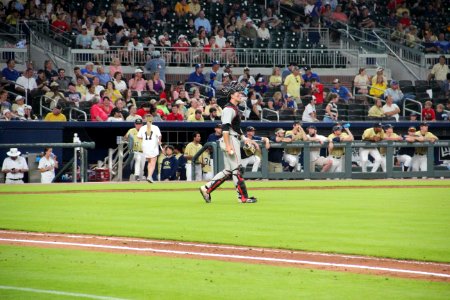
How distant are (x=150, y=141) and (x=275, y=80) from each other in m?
7.53

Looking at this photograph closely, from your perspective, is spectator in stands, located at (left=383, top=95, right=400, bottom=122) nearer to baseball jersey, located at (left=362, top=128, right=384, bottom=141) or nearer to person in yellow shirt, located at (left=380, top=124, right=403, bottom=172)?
person in yellow shirt, located at (left=380, top=124, right=403, bottom=172)

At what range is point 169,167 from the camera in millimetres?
27672

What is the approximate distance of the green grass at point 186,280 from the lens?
346 inches

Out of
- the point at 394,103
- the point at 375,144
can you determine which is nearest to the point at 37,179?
the point at 375,144

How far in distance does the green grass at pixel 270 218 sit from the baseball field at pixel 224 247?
0.05 feet

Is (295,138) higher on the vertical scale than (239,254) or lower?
higher

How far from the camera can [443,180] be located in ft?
89.0

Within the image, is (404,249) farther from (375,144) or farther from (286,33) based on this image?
(286,33)

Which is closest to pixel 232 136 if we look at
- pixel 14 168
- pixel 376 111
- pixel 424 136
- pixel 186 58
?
pixel 14 168

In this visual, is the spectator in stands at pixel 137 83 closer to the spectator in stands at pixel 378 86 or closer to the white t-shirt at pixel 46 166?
the white t-shirt at pixel 46 166

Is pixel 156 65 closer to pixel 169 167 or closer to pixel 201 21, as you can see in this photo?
pixel 201 21

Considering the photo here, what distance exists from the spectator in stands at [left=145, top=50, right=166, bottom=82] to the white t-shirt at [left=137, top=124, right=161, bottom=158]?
588 centimetres

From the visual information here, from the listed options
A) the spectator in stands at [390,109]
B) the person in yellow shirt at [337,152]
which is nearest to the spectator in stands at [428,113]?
the spectator in stands at [390,109]

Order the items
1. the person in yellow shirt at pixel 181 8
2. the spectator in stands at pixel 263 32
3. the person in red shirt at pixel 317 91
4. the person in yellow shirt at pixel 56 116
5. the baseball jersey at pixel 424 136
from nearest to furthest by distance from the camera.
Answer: the person in yellow shirt at pixel 56 116, the baseball jersey at pixel 424 136, the person in red shirt at pixel 317 91, the person in yellow shirt at pixel 181 8, the spectator in stands at pixel 263 32
